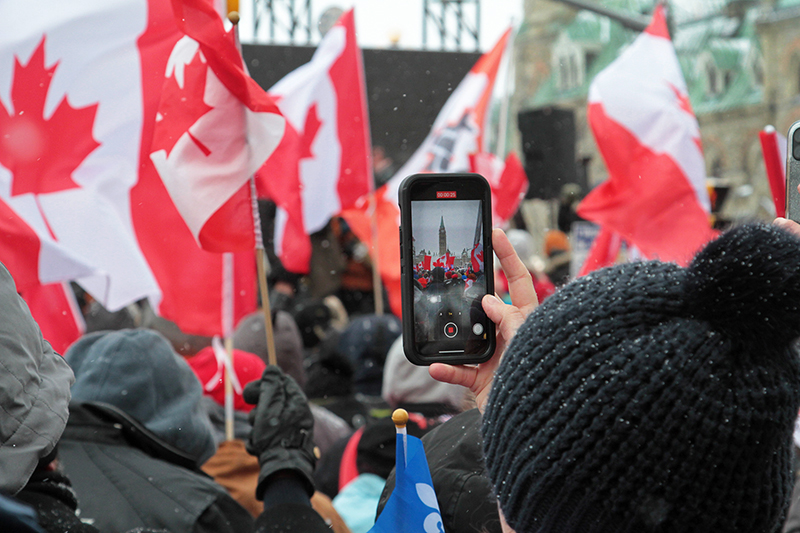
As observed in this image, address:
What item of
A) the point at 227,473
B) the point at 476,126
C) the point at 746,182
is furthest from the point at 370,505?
the point at 746,182

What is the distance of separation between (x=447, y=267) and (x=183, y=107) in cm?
131

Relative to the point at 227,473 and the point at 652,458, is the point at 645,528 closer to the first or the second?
the point at 652,458

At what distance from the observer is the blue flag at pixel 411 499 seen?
133 cm

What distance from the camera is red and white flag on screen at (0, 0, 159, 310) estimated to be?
2725mm

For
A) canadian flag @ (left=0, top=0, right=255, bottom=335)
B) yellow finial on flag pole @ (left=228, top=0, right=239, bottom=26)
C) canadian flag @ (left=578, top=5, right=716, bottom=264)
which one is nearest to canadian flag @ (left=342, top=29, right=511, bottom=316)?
canadian flag @ (left=578, top=5, right=716, bottom=264)

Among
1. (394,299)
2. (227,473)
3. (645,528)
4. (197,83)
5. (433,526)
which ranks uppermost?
(197,83)

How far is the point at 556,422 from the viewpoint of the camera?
3.18ft

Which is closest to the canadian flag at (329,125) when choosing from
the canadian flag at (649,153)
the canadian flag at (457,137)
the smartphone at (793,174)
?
the canadian flag at (457,137)

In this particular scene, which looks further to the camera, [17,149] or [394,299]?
[394,299]

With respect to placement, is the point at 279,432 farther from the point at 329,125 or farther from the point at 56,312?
the point at 329,125

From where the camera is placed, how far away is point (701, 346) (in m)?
0.93

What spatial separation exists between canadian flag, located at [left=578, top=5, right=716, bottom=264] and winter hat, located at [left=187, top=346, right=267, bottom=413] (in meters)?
2.05

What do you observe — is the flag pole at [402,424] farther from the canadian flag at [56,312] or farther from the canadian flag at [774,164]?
the canadian flag at [56,312]

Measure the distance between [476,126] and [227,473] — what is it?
13.2ft
